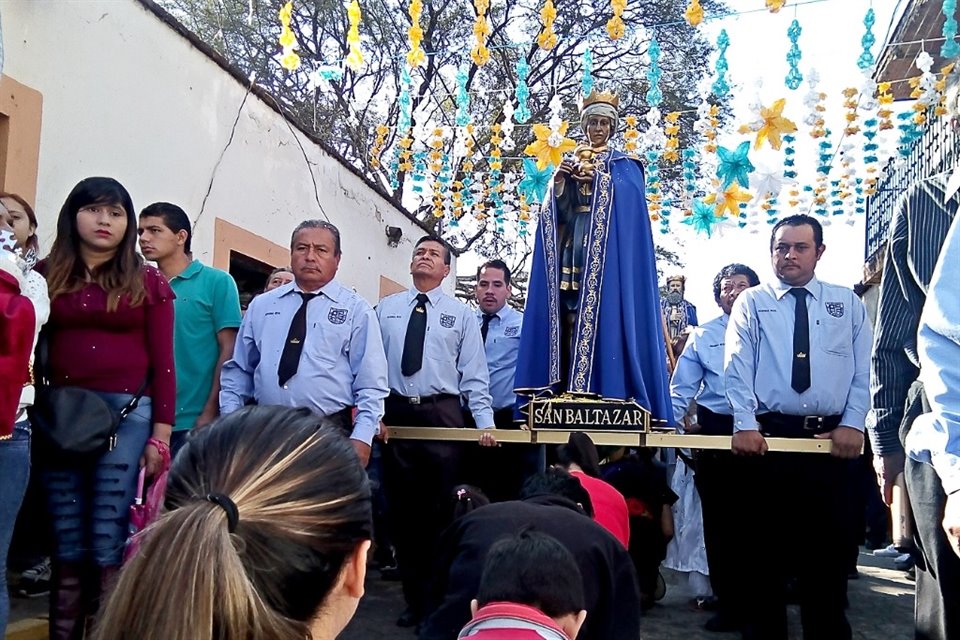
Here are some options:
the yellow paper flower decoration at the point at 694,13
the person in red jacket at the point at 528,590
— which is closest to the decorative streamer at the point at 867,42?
the yellow paper flower decoration at the point at 694,13

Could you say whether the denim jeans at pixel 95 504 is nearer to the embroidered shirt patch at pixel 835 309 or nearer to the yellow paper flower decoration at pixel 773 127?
the embroidered shirt patch at pixel 835 309

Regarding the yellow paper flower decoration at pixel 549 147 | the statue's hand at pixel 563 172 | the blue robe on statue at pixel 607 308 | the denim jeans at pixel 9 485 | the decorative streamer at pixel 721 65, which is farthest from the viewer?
the decorative streamer at pixel 721 65

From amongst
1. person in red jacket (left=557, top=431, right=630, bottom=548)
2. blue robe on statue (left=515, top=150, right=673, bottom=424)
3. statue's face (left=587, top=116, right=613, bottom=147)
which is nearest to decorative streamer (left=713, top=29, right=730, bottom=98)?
statue's face (left=587, top=116, right=613, bottom=147)

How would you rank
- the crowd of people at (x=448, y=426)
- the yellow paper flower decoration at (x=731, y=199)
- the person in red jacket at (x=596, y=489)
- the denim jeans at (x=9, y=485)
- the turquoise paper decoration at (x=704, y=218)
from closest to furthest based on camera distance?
1. the crowd of people at (x=448, y=426)
2. the denim jeans at (x=9, y=485)
3. the person in red jacket at (x=596, y=489)
4. the yellow paper flower decoration at (x=731, y=199)
5. the turquoise paper decoration at (x=704, y=218)

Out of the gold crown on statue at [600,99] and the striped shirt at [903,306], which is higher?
the gold crown on statue at [600,99]

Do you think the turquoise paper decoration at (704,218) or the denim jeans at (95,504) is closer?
the denim jeans at (95,504)

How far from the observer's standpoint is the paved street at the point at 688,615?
4.21 m

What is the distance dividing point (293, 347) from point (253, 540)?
294cm

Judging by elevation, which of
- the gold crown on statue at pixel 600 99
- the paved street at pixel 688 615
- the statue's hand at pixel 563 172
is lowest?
the paved street at pixel 688 615

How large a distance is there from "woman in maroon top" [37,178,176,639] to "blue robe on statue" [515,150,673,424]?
2.25m

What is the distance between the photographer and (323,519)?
1197 mm

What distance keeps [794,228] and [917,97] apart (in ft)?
18.2

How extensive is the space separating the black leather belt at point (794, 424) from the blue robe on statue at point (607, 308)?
791 millimetres

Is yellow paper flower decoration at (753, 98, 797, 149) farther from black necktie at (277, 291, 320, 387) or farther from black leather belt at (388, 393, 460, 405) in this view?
black necktie at (277, 291, 320, 387)
